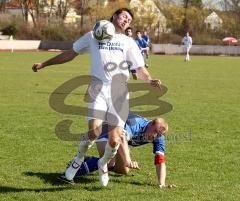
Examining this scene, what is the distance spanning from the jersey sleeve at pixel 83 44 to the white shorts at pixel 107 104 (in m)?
0.44

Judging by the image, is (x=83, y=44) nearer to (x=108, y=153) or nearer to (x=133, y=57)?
(x=133, y=57)

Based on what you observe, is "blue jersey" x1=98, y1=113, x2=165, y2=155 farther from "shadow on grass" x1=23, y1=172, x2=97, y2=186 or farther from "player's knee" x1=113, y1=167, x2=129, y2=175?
"shadow on grass" x1=23, y1=172, x2=97, y2=186

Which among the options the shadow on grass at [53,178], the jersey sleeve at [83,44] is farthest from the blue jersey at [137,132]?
the jersey sleeve at [83,44]

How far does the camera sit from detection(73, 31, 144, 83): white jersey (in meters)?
6.51

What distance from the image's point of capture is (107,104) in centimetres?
652

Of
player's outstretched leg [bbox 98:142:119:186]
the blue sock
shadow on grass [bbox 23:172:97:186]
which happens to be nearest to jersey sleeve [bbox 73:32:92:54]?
player's outstretched leg [bbox 98:142:119:186]

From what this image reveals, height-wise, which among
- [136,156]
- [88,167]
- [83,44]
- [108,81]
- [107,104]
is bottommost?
[136,156]

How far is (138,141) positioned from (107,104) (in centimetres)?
78

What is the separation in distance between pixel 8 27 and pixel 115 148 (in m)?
67.8

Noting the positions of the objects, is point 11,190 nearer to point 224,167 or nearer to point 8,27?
point 224,167

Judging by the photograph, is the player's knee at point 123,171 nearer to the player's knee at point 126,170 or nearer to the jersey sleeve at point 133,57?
the player's knee at point 126,170

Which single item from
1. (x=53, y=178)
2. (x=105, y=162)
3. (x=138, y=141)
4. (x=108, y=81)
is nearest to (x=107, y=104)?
(x=108, y=81)

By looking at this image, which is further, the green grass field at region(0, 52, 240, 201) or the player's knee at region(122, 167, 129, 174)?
the player's knee at region(122, 167, 129, 174)

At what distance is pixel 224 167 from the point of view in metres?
7.54
